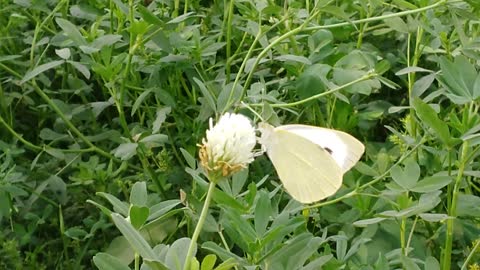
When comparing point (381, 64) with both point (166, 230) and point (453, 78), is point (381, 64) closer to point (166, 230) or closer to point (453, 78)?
point (453, 78)

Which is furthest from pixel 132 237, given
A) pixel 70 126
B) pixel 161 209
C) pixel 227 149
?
pixel 70 126

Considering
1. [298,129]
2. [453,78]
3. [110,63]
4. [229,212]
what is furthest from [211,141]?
[110,63]

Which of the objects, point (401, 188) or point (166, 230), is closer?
point (401, 188)

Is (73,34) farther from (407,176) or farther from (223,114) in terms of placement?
(407,176)

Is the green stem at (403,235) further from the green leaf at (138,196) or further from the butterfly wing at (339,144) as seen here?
the green leaf at (138,196)

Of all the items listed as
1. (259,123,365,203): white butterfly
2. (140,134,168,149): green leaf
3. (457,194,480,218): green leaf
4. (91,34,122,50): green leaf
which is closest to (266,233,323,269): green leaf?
(259,123,365,203): white butterfly
